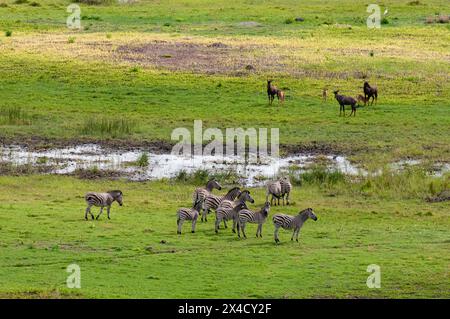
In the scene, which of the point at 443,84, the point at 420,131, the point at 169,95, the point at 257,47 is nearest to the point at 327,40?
the point at 257,47

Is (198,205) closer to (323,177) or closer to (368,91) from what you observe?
(323,177)

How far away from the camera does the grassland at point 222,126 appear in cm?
2111

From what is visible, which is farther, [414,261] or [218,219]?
[218,219]

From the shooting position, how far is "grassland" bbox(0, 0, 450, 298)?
21109mm

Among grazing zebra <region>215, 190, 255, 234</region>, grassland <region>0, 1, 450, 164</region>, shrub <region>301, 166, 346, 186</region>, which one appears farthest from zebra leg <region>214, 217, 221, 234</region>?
grassland <region>0, 1, 450, 164</region>

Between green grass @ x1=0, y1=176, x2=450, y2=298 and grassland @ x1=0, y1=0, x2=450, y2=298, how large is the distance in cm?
5

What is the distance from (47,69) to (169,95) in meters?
6.77

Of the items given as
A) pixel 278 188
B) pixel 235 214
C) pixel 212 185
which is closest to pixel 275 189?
pixel 278 188

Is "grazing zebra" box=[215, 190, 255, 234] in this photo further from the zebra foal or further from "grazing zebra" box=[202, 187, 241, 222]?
the zebra foal

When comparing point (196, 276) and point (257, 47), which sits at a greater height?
point (257, 47)

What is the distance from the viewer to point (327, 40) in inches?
2215

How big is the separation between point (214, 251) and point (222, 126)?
52.8 ft

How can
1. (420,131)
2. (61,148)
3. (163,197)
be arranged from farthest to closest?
(420,131), (61,148), (163,197)

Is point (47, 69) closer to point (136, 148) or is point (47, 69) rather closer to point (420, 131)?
point (136, 148)
